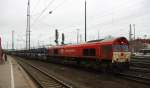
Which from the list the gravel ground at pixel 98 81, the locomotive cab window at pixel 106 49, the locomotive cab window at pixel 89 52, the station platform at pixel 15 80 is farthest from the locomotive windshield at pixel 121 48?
the station platform at pixel 15 80

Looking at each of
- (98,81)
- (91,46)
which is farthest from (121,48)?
(98,81)

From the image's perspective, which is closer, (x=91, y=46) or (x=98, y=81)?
(x=98, y=81)

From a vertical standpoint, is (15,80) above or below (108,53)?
below

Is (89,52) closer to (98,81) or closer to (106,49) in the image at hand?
(106,49)

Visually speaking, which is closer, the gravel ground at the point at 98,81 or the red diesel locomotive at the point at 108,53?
the gravel ground at the point at 98,81

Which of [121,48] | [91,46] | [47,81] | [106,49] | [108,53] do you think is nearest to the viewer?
[47,81]

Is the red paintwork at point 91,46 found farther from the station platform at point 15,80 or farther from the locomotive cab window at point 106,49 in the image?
the station platform at point 15,80

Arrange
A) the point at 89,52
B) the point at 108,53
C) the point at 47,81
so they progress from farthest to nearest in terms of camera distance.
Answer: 1. the point at 89,52
2. the point at 108,53
3. the point at 47,81

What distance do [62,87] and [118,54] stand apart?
7.44m

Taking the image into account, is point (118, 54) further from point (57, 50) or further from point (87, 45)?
point (57, 50)

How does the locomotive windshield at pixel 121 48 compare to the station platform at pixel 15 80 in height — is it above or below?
above

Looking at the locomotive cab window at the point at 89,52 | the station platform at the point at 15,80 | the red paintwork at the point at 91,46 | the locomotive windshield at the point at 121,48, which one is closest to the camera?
the station platform at the point at 15,80

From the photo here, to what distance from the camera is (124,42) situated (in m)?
21.7

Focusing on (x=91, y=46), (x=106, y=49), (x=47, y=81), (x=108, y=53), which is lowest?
(x=47, y=81)
